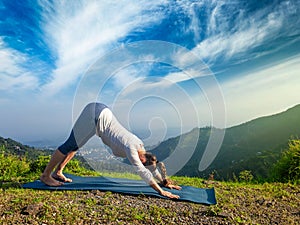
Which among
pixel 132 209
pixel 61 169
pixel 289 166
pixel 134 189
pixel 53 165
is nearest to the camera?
pixel 132 209

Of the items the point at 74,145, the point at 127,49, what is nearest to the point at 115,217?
the point at 74,145

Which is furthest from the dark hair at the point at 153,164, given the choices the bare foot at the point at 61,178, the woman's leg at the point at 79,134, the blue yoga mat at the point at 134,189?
the bare foot at the point at 61,178

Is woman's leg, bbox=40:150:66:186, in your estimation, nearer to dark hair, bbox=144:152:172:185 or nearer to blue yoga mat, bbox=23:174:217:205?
blue yoga mat, bbox=23:174:217:205

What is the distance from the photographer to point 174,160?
769cm

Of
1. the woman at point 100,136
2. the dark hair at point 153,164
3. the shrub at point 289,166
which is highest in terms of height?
the woman at point 100,136

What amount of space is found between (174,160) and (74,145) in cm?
311

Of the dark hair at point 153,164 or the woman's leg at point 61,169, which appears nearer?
the dark hair at point 153,164

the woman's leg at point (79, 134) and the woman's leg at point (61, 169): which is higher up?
the woman's leg at point (79, 134)

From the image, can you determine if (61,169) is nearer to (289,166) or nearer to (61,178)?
(61,178)

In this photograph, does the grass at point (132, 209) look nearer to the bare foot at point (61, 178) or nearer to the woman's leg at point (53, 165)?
the woman's leg at point (53, 165)

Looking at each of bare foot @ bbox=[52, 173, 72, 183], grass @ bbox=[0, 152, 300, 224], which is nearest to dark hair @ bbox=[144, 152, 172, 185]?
grass @ bbox=[0, 152, 300, 224]

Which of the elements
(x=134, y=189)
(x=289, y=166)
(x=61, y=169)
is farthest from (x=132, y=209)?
(x=289, y=166)

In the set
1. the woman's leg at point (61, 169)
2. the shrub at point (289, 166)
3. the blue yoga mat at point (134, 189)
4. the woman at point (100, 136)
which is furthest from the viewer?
the shrub at point (289, 166)

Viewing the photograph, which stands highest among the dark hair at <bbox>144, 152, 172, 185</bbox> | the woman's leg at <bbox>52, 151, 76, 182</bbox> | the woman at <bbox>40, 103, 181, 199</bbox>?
the woman at <bbox>40, 103, 181, 199</bbox>
